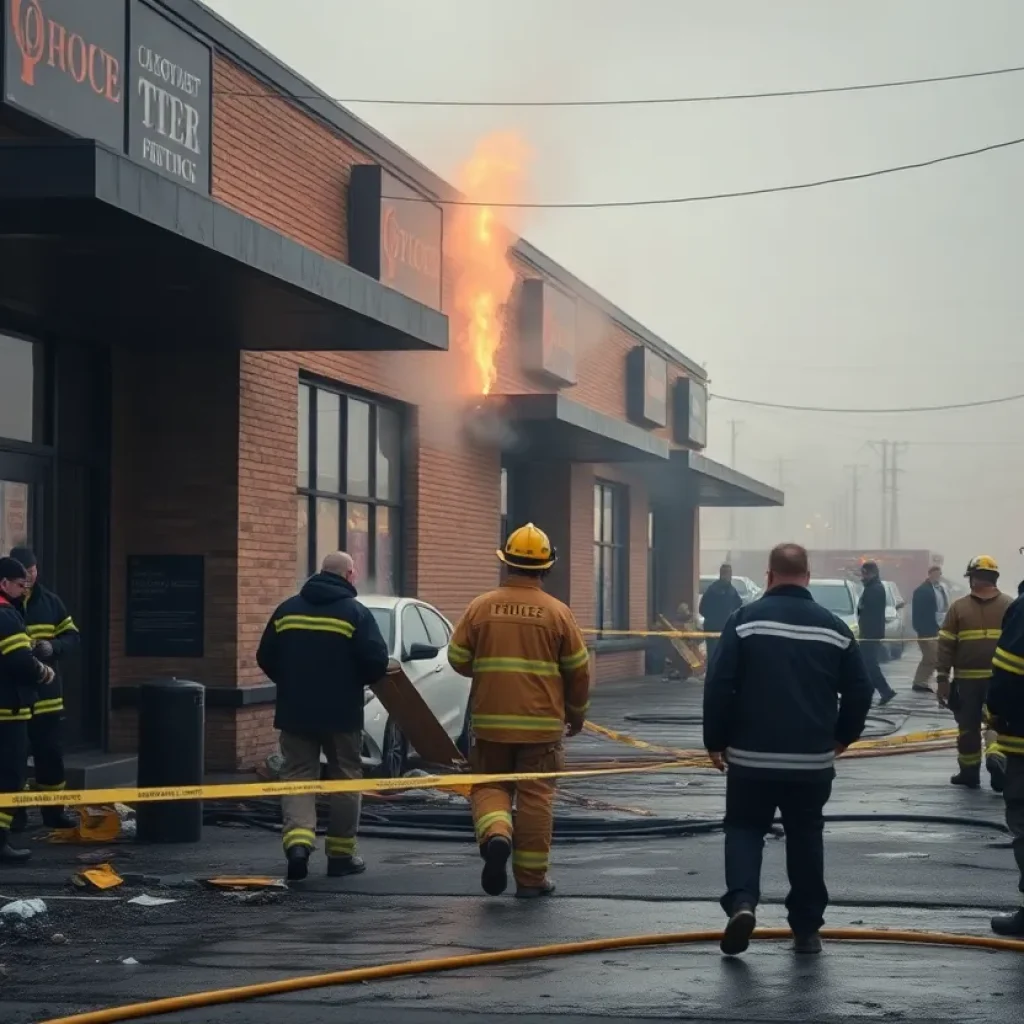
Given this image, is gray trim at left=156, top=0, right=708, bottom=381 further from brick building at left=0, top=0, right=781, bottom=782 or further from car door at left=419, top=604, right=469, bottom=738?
Answer: car door at left=419, top=604, right=469, bottom=738

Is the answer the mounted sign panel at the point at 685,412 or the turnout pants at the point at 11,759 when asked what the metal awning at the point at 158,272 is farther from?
the mounted sign panel at the point at 685,412

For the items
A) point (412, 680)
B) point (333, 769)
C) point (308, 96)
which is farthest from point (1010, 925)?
point (308, 96)

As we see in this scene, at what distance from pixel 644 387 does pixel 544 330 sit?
7000 mm

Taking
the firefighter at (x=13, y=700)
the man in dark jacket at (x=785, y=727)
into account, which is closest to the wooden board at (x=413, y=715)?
the firefighter at (x=13, y=700)

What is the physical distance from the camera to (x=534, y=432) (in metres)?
23.7

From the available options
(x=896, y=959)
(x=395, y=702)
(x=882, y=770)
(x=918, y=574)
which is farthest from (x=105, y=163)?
(x=918, y=574)

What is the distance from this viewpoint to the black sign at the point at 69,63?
→ 1222cm

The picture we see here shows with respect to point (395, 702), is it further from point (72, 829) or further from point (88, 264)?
point (88, 264)

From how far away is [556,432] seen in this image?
23484 mm

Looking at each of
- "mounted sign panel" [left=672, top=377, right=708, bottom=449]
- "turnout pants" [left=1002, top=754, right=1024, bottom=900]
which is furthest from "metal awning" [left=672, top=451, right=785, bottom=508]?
"turnout pants" [left=1002, top=754, right=1024, bottom=900]

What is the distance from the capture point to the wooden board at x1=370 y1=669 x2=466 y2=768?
35.7 feet

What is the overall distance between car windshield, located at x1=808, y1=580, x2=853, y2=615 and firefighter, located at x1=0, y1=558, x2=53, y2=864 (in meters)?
25.4

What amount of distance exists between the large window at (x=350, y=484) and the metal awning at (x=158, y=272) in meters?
2.19

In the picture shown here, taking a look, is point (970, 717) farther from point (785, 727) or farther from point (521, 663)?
point (785, 727)
